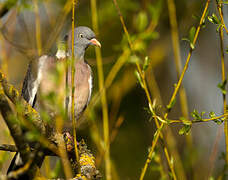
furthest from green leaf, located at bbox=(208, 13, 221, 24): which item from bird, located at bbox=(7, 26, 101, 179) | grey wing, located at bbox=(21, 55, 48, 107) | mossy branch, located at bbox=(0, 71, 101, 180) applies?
grey wing, located at bbox=(21, 55, 48, 107)

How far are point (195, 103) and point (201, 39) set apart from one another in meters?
1.12

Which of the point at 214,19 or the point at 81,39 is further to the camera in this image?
the point at 81,39

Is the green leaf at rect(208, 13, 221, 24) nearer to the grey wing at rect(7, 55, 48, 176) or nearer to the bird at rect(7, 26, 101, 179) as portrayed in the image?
the bird at rect(7, 26, 101, 179)

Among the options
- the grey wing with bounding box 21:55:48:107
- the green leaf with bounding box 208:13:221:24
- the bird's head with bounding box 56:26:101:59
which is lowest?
the green leaf with bounding box 208:13:221:24

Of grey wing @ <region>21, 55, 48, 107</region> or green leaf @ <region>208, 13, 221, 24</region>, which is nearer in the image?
green leaf @ <region>208, 13, 221, 24</region>

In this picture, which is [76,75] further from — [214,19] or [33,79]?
[214,19]

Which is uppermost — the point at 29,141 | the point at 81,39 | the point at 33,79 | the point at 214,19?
the point at 81,39

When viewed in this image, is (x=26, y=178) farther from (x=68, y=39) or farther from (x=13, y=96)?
(x=68, y=39)

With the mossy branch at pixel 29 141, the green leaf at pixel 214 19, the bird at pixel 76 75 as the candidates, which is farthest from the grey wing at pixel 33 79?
the green leaf at pixel 214 19

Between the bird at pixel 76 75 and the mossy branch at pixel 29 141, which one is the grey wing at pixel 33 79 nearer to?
the bird at pixel 76 75

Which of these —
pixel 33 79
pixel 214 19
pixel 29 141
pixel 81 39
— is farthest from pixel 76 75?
pixel 214 19

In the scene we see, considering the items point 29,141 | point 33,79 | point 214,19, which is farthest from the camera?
point 33,79

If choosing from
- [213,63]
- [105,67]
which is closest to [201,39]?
[213,63]

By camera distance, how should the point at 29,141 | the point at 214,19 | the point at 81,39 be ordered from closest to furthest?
the point at 214,19 < the point at 29,141 < the point at 81,39
